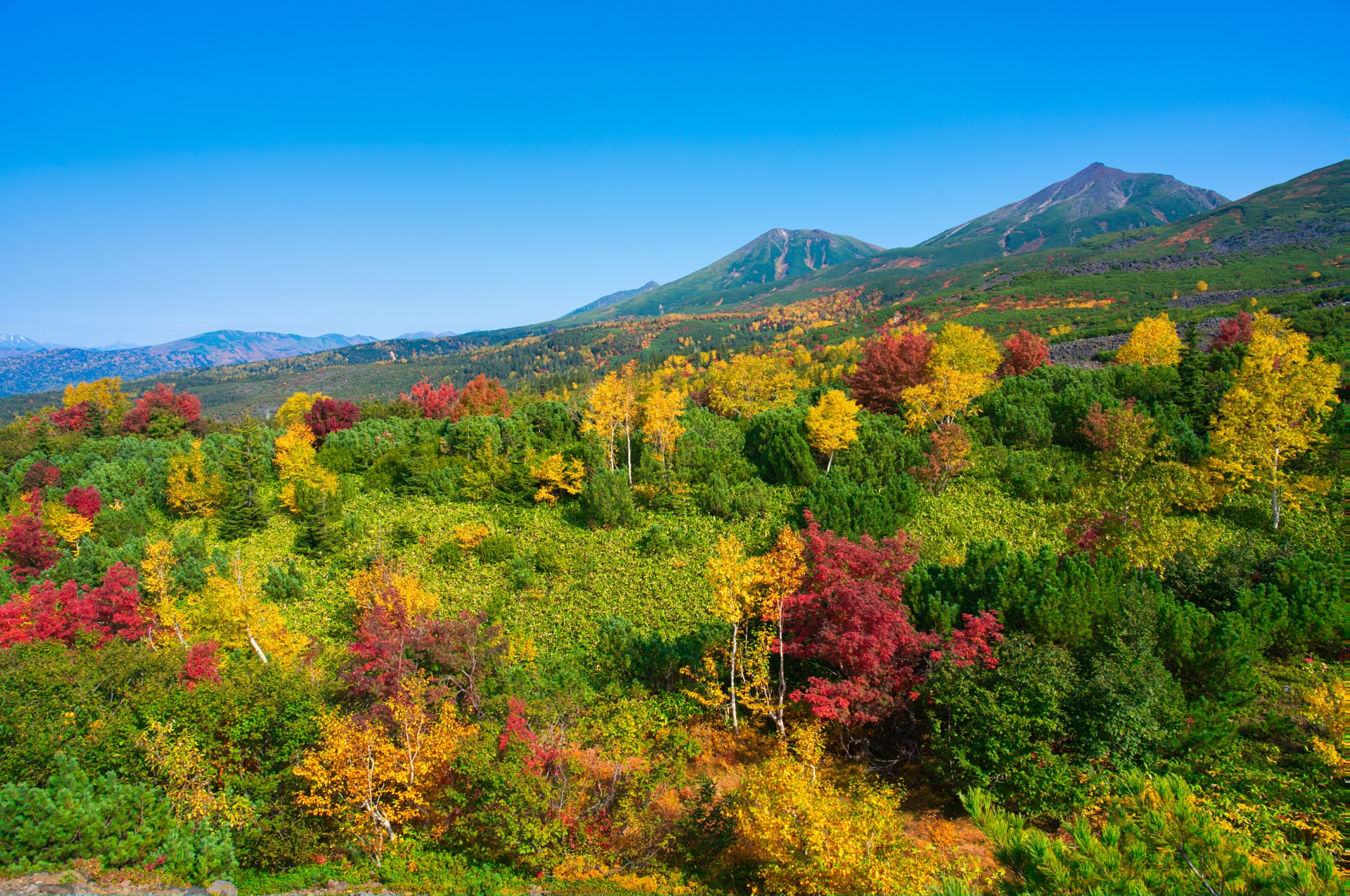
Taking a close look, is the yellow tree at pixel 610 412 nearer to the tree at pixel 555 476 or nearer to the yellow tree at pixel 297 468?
the tree at pixel 555 476

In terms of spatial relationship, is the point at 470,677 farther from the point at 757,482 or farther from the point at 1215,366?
the point at 1215,366

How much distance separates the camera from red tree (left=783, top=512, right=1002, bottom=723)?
14.3m

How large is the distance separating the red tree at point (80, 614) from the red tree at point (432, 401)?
126 ft

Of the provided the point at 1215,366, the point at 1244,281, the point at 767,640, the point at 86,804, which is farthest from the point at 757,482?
the point at 1244,281

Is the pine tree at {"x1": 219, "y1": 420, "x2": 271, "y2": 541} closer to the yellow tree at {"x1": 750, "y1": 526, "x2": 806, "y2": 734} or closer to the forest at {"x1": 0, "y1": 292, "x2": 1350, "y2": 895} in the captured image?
the forest at {"x1": 0, "y1": 292, "x2": 1350, "y2": 895}

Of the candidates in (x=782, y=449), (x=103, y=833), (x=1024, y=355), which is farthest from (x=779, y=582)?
(x=1024, y=355)

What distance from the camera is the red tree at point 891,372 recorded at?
41656 mm

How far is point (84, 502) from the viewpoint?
3281cm

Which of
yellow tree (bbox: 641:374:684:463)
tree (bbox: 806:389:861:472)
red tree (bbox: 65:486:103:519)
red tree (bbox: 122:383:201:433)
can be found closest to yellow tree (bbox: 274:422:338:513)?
red tree (bbox: 65:486:103:519)

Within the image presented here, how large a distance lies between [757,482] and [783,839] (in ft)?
82.5

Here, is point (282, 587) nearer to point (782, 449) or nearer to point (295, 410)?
point (782, 449)

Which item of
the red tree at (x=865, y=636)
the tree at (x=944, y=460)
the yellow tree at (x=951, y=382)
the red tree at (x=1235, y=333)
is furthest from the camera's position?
the red tree at (x=1235, y=333)

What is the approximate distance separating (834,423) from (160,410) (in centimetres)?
6288

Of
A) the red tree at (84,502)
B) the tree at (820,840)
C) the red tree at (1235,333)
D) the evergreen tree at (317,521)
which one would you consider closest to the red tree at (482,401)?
the evergreen tree at (317,521)
